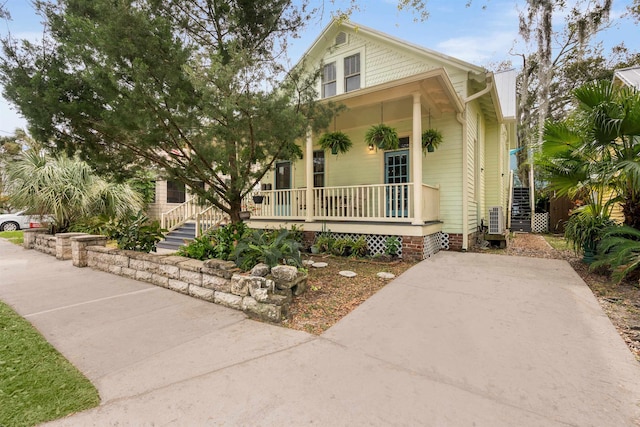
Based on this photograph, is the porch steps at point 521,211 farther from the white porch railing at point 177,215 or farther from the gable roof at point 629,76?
the white porch railing at point 177,215

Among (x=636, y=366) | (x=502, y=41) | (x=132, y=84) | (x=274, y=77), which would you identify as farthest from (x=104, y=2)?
(x=502, y=41)

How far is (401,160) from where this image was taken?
8039 mm

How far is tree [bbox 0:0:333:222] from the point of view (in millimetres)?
3523

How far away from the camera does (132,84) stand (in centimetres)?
382

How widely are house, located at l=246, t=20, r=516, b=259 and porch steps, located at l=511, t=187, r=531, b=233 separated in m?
4.36

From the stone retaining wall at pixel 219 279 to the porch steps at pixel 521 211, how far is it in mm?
13019

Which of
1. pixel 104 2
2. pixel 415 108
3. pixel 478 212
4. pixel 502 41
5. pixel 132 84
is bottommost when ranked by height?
pixel 478 212

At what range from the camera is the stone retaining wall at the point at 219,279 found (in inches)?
132

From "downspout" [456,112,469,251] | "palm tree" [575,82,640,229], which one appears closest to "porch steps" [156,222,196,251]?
"downspout" [456,112,469,251]

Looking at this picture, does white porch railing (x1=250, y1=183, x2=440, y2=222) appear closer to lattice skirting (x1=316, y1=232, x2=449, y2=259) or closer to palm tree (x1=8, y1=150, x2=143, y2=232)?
lattice skirting (x1=316, y1=232, x2=449, y2=259)

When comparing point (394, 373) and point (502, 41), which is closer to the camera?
point (394, 373)

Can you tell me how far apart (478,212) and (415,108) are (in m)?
4.69

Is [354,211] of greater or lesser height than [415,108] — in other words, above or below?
below

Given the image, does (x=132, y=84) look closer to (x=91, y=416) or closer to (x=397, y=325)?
(x=91, y=416)
